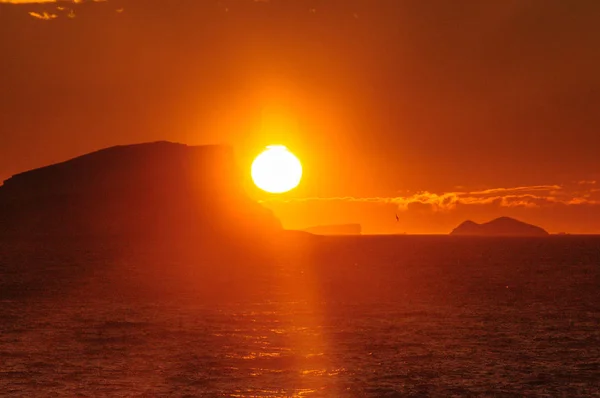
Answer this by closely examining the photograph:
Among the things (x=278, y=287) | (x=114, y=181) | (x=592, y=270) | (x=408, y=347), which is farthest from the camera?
(x=114, y=181)

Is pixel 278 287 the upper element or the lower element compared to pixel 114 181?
lower

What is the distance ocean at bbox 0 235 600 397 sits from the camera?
1515 inches

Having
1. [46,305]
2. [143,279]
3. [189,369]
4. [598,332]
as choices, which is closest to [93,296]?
[46,305]

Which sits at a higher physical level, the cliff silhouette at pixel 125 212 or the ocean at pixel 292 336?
the cliff silhouette at pixel 125 212

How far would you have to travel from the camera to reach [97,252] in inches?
5915

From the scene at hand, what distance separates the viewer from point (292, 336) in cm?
5494

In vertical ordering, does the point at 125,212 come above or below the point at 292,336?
above

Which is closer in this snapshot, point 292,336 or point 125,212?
point 292,336

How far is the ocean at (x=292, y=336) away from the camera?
38469mm

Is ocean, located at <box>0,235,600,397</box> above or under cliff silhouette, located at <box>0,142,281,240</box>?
under

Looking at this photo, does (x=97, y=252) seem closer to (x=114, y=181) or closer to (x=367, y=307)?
(x=114, y=181)

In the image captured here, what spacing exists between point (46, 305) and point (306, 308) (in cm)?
2878

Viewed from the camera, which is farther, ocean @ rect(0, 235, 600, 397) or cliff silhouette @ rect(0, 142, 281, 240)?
cliff silhouette @ rect(0, 142, 281, 240)

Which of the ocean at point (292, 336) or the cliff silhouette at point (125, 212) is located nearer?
the ocean at point (292, 336)
